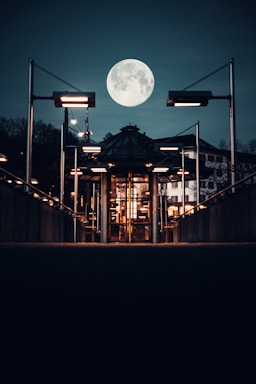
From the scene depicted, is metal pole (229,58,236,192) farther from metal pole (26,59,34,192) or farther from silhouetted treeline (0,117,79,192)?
silhouetted treeline (0,117,79,192)

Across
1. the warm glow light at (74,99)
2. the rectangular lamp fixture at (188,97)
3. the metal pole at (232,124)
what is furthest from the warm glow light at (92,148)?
the warm glow light at (74,99)

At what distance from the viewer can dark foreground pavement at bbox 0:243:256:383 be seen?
204 centimetres

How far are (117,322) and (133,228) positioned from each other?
127ft

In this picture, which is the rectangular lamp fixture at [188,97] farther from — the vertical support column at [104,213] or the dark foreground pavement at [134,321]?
the vertical support column at [104,213]

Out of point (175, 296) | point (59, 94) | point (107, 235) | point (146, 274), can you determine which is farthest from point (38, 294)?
point (107, 235)

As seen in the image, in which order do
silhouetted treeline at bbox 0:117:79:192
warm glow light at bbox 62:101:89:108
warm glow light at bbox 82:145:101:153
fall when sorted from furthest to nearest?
silhouetted treeline at bbox 0:117:79:192 → warm glow light at bbox 82:145:101:153 → warm glow light at bbox 62:101:89:108

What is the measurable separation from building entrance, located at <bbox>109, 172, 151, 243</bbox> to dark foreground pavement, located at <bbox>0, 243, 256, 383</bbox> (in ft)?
120

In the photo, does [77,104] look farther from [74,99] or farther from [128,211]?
[128,211]

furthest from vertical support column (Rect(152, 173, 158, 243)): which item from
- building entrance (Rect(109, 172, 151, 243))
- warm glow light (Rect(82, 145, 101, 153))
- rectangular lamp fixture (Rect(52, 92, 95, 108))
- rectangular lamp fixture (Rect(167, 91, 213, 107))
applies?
rectangular lamp fixture (Rect(52, 92, 95, 108))

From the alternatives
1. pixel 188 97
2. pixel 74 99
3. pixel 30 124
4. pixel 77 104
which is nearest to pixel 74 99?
pixel 74 99

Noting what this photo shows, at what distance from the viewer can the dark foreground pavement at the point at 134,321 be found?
204cm

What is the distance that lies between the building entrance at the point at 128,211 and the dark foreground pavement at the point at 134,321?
36725 mm

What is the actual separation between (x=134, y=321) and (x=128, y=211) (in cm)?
3846

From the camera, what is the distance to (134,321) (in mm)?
2615
